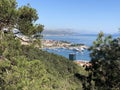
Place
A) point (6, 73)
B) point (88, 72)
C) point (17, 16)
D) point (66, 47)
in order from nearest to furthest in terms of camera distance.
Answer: point (6, 73), point (17, 16), point (88, 72), point (66, 47)

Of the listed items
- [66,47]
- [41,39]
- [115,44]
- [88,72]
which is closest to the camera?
[41,39]

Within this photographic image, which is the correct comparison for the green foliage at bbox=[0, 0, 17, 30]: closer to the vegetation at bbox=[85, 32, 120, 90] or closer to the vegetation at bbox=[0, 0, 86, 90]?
the vegetation at bbox=[0, 0, 86, 90]

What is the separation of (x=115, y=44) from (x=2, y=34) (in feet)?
23.6

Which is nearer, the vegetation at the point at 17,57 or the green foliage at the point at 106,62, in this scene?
the vegetation at the point at 17,57

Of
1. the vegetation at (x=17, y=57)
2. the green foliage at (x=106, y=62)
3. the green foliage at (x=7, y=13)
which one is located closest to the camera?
the vegetation at (x=17, y=57)

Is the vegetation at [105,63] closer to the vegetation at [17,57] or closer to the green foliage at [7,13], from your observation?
the vegetation at [17,57]

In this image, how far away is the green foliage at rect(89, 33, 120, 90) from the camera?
56.8 feet

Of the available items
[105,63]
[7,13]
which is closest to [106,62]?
[105,63]

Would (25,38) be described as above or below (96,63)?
above

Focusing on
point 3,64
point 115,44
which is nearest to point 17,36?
point 3,64

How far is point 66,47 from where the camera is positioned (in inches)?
4764

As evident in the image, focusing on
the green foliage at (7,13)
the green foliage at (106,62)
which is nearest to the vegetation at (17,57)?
the green foliage at (7,13)

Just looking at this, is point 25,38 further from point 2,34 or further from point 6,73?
point 6,73

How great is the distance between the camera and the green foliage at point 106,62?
1731 centimetres
